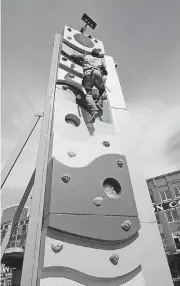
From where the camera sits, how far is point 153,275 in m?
1.66

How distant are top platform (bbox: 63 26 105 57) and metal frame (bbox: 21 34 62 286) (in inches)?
62.7

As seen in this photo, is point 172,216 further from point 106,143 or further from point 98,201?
point 98,201

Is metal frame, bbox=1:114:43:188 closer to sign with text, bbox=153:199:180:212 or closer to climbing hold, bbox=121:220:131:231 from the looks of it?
climbing hold, bbox=121:220:131:231

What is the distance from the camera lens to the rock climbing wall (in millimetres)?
1457

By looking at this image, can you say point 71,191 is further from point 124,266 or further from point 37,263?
point 124,266

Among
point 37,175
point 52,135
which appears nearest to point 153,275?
point 37,175

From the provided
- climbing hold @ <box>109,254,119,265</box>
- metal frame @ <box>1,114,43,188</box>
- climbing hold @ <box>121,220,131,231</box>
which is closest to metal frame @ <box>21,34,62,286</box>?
metal frame @ <box>1,114,43,188</box>

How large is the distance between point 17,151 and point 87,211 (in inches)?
39.4

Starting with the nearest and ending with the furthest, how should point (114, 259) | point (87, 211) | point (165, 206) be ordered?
point (114, 259) < point (87, 211) < point (165, 206)

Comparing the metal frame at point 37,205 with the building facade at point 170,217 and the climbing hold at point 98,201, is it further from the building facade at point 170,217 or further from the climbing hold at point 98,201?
the building facade at point 170,217

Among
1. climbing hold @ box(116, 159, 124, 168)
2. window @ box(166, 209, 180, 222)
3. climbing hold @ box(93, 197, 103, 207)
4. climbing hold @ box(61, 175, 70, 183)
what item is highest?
window @ box(166, 209, 180, 222)

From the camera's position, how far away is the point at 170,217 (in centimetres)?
1822

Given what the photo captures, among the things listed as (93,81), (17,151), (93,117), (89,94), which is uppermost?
(93,81)

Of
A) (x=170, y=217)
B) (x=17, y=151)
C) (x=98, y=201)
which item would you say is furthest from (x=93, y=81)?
(x=170, y=217)
